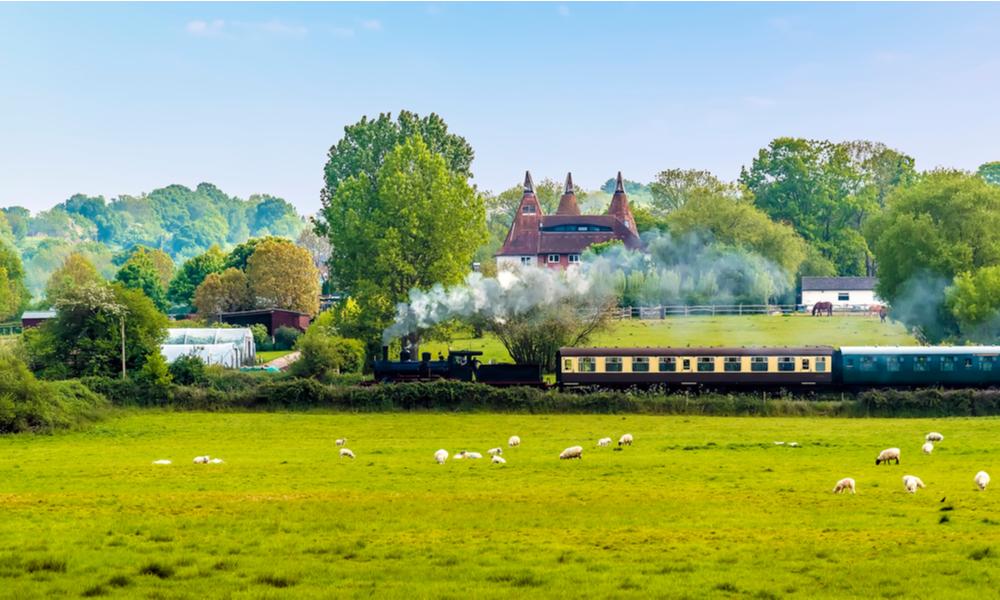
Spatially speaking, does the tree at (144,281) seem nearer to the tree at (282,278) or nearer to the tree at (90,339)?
the tree at (282,278)

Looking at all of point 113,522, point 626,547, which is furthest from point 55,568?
point 626,547

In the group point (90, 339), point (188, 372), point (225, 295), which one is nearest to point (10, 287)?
point (225, 295)

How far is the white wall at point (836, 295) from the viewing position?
142750 mm

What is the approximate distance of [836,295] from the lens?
472 feet

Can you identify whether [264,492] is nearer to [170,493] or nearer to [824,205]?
[170,493]

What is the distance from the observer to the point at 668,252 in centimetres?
13112

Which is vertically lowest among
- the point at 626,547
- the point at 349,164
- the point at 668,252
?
the point at 626,547

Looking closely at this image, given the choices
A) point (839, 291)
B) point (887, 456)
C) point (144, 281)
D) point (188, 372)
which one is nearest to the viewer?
point (887, 456)

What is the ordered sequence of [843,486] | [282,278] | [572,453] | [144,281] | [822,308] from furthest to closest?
[144,281]
[282,278]
[822,308]
[572,453]
[843,486]

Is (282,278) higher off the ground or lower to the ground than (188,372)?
higher

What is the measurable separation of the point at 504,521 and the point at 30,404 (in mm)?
35174

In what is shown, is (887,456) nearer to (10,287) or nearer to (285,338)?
(285,338)

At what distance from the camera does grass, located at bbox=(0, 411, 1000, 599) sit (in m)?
22.2

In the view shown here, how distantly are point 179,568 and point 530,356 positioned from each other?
2295 inches
